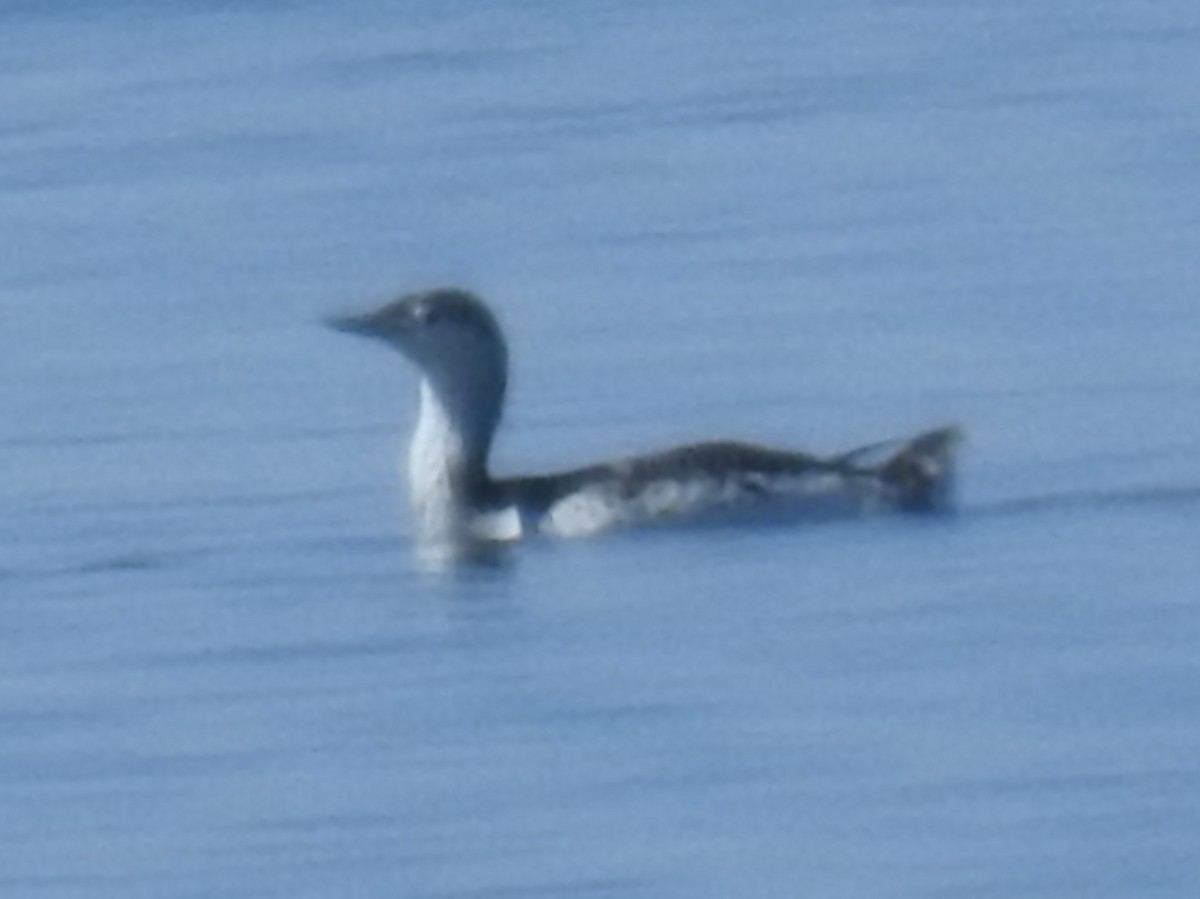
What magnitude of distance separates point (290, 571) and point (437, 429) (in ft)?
4.35

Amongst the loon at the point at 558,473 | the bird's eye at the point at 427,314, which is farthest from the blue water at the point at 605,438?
the bird's eye at the point at 427,314

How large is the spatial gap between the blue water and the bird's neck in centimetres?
18

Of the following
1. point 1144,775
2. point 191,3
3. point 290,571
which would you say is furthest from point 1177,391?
point 191,3

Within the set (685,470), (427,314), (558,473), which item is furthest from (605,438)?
(685,470)

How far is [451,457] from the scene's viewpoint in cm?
1945

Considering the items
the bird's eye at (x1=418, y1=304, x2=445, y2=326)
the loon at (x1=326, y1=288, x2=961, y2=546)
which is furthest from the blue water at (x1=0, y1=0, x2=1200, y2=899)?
the bird's eye at (x1=418, y1=304, x2=445, y2=326)

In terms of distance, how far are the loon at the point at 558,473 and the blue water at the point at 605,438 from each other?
0.13 metres

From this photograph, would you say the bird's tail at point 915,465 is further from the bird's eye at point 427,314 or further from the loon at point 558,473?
the bird's eye at point 427,314

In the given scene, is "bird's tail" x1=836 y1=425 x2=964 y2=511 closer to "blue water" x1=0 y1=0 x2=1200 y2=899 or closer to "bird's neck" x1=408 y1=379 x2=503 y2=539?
A: "blue water" x1=0 y1=0 x2=1200 y2=899

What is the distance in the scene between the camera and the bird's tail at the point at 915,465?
18.5m

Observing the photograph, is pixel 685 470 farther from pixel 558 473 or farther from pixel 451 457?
pixel 451 457

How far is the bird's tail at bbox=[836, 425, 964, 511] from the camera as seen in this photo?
1850 cm

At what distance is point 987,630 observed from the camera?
56.2 ft

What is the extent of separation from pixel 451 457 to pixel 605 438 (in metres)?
1.03
